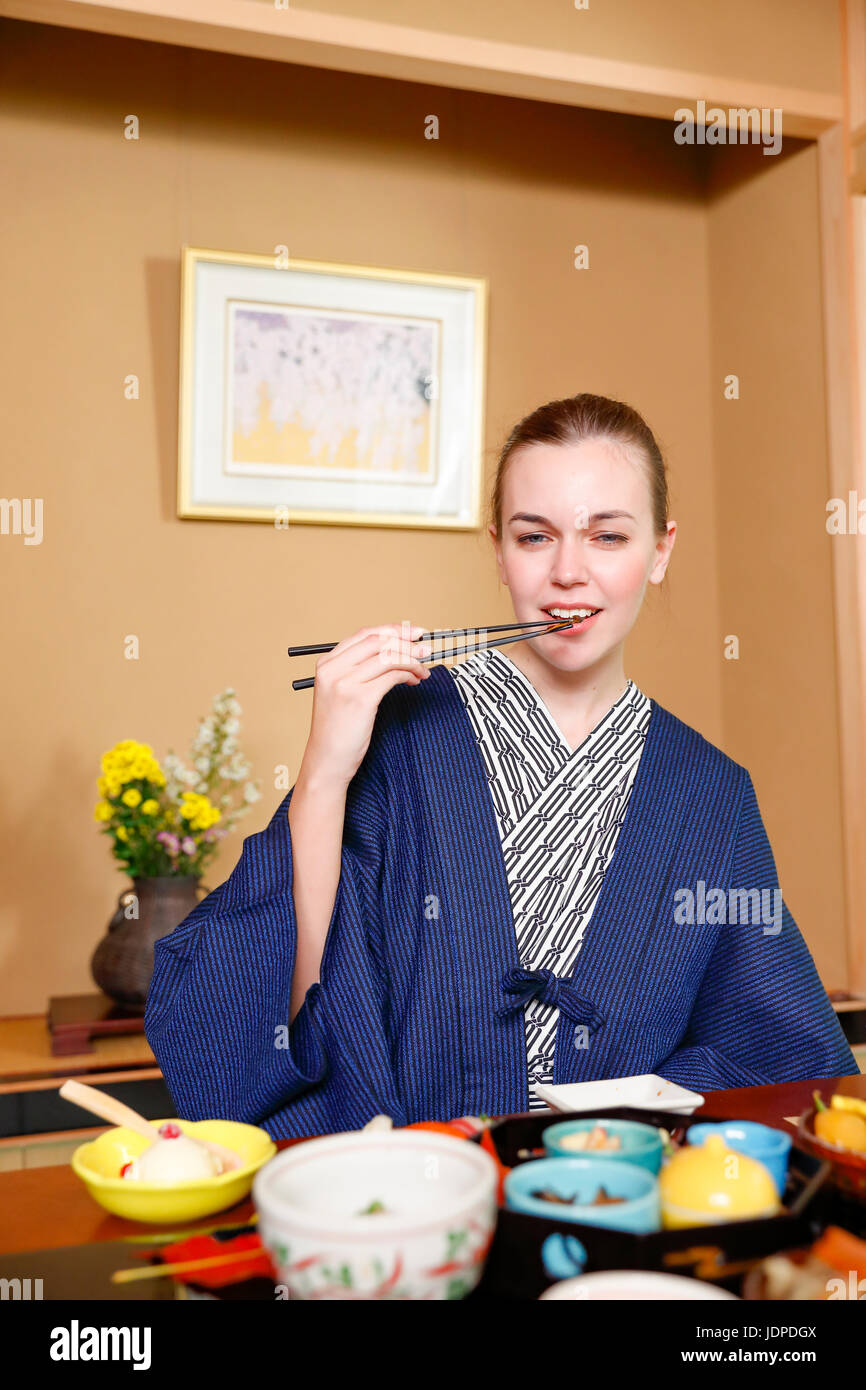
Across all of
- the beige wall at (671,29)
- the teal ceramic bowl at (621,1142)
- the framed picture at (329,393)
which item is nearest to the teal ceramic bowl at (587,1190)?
the teal ceramic bowl at (621,1142)

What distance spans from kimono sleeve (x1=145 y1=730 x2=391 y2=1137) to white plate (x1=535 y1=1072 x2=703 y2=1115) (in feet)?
0.80

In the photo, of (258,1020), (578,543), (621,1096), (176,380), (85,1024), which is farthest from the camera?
(176,380)

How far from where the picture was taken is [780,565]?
2955 mm

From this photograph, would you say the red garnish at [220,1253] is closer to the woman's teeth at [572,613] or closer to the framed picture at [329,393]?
the woman's teeth at [572,613]

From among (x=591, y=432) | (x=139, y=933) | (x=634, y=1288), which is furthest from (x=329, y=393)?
(x=634, y=1288)

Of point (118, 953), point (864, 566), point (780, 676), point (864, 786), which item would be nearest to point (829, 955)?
point (864, 786)

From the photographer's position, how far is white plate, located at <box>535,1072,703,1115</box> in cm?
102

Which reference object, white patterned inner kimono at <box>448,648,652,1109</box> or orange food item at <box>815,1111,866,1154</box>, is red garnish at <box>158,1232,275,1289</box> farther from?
white patterned inner kimono at <box>448,648,652,1109</box>

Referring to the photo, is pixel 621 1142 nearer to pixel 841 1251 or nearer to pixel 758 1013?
pixel 841 1251

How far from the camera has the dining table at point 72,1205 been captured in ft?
2.59

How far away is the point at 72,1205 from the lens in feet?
2.80

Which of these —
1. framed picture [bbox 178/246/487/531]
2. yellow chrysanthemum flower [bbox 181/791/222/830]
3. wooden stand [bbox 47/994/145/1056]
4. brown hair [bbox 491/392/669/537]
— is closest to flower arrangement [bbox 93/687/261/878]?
yellow chrysanthemum flower [bbox 181/791/222/830]

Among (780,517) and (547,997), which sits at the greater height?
(780,517)

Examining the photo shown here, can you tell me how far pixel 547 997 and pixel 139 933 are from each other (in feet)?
4.19
